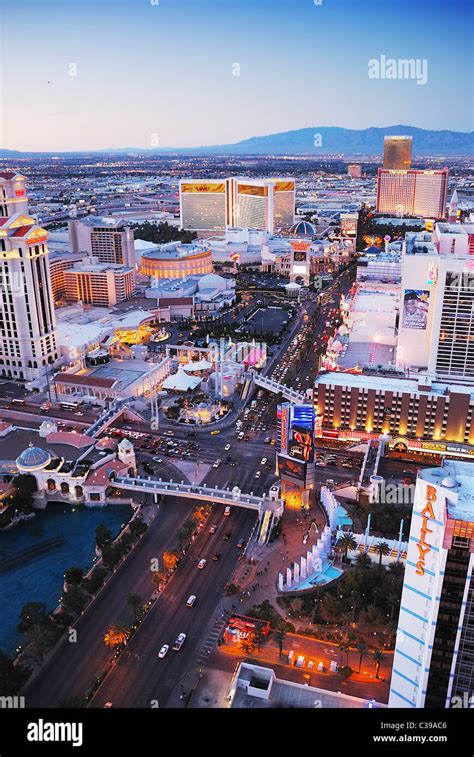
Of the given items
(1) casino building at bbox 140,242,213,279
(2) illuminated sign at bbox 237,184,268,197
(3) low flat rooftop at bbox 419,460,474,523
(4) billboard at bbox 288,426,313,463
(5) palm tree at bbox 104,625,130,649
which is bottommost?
(5) palm tree at bbox 104,625,130,649

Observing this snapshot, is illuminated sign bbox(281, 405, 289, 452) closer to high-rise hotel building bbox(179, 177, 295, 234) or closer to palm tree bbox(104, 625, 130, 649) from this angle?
palm tree bbox(104, 625, 130, 649)

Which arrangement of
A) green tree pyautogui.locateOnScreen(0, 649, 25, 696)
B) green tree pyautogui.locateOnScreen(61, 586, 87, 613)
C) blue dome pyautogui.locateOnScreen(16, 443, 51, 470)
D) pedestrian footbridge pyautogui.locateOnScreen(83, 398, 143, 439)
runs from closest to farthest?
green tree pyautogui.locateOnScreen(0, 649, 25, 696), green tree pyautogui.locateOnScreen(61, 586, 87, 613), blue dome pyautogui.locateOnScreen(16, 443, 51, 470), pedestrian footbridge pyautogui.locateOnScreen(83, 398, 143, 439)

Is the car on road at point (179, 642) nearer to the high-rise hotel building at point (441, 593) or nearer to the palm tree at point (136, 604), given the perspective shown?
the palm tree at point (136, 604)

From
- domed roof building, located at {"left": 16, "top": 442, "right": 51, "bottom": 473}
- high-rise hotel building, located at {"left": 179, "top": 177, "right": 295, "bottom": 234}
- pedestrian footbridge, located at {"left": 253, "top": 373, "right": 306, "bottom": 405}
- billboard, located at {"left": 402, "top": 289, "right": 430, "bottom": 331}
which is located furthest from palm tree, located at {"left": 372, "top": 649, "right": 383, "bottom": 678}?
high-rise hotel building, located at {"left": 179, "top": 177, "right": 295, "bottom": 234}

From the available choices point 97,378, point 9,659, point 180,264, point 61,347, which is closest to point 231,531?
point 9,659

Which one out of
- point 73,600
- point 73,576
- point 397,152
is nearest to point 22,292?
point 73,576

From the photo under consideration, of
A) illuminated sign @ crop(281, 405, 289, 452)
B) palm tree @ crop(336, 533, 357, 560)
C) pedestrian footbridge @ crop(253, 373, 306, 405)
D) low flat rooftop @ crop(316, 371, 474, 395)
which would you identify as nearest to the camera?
palm tree @ crop(336, 533, 357, 560)
